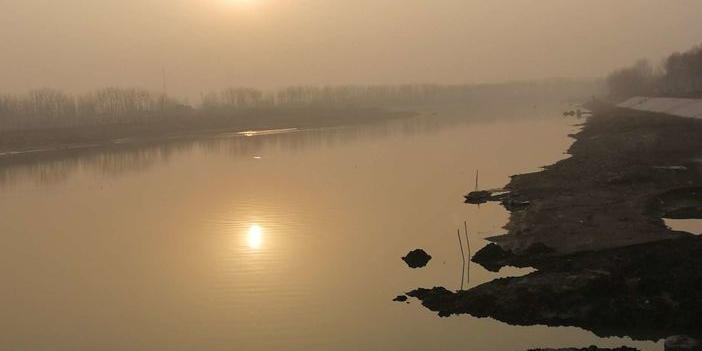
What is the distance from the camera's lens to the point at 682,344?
9758mm

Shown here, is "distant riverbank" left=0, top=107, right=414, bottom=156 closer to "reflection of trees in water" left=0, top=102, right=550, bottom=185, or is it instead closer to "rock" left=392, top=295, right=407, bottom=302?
"reflection of trees in water" left=0, top=102, right=550, bottom=185

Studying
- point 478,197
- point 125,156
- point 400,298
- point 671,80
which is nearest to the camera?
A: point 400,298

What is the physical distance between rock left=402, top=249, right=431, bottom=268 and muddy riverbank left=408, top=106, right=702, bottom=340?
52.7 inches

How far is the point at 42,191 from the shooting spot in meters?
34.9

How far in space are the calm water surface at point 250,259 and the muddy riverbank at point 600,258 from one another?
0.54 meters

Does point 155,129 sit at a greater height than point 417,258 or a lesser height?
greater

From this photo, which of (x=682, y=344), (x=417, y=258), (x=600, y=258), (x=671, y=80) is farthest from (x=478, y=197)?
(x=671, y=80)

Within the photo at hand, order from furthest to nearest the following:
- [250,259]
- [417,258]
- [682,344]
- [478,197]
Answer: [478,197] < [250,259] < [417,258] < [682,344]

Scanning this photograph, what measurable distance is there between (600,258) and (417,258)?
14.4ft

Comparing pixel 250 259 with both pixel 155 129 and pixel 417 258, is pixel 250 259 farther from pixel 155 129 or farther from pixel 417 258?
pixel 155 129

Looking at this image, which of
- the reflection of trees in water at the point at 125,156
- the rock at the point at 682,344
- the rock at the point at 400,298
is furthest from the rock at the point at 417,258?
the reflection of trees in water at the point at 125,156

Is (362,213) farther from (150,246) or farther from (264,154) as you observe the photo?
(264,154)

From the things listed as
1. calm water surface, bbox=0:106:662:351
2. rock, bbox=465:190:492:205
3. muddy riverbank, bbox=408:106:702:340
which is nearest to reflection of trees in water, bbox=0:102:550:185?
calm water surface, bbox=0:106:662:351

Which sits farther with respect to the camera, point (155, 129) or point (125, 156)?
point (155, 129)
